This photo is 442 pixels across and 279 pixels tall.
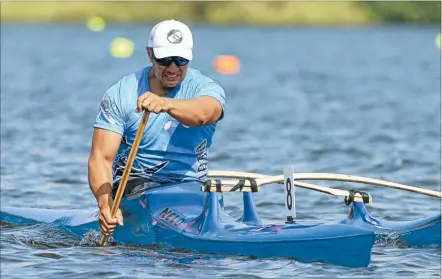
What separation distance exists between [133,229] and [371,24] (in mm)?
96803

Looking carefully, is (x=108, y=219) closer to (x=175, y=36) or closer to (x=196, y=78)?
(x=196, y=78)

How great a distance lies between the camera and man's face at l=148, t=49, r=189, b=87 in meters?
9.30

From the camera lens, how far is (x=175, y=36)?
9.25 metres

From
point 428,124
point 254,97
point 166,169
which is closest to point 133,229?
point 166,169

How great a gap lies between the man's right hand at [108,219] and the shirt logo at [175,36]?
57.0 inches

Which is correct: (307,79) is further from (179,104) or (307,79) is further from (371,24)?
(371,24)

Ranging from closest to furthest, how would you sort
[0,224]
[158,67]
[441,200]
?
[158,67]
[0,224]
[441,200]

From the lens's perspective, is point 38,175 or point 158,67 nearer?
point 158,67

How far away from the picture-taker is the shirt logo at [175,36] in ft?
30.3

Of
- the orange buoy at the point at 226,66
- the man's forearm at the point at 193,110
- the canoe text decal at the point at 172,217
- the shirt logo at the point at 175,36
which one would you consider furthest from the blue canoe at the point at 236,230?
the orange buoy at the point at 226,66

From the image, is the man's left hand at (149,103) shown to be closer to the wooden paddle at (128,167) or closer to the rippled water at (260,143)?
the wooden paddle at (128,167)

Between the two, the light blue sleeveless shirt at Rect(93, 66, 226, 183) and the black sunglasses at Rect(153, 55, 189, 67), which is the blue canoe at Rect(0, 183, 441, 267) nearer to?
the light blue sleeveless shirt at Rect(93, 66, 226, 183)

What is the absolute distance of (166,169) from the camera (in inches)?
385

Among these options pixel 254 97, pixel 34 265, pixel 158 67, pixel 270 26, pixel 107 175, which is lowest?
pixel 34 265
